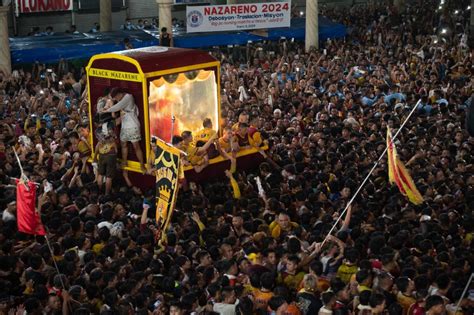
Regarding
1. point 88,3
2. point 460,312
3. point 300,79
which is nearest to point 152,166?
point 460,312

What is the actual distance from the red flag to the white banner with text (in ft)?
54.3

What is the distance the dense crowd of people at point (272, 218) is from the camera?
8.81 metres

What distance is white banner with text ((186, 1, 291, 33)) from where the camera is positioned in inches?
1050

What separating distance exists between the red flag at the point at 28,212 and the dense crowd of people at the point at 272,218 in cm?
30

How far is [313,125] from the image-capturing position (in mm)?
16906

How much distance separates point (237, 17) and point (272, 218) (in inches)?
671

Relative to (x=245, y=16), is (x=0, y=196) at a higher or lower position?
lower

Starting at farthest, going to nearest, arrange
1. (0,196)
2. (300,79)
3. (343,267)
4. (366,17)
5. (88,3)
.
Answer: (366,17) → (88,3) → (300,79) → (0,196) → (343,267)

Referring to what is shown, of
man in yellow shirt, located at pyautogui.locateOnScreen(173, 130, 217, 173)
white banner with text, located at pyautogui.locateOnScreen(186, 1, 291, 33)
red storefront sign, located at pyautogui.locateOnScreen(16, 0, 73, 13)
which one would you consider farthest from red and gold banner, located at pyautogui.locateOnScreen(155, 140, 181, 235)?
red storefront sign, located at pyautogui.locateOnScreen(16, 0, 73, 13)

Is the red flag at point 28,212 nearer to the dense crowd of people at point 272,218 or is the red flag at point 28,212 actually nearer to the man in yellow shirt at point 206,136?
the dense crowd of people at point 272,218

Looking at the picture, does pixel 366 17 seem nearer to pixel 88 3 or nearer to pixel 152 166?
pixel 88 3

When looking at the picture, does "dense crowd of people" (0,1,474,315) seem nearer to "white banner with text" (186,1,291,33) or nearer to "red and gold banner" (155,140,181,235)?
"red and gold banner" (155,140,181,235)

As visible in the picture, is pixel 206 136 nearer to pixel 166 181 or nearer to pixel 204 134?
pixel 204 134

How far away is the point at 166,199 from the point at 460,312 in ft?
14.4
